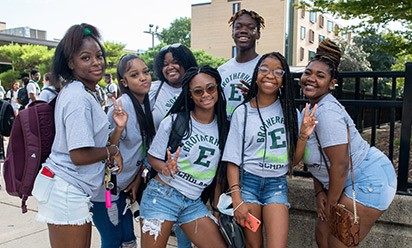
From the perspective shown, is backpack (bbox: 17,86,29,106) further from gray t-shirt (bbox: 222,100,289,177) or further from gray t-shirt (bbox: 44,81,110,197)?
gray t-shirt (bbox: 222,100,289,177)

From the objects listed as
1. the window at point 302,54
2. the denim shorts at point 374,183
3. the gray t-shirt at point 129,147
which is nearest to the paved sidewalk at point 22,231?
the gray t-shirt at point 129,147

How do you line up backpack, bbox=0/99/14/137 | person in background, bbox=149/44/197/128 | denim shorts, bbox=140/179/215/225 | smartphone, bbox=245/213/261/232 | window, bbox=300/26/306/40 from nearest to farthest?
smartphone, bbox=245/213/261/232 → denim shorts, bbox=140/179/215/225 → person in background, bbox=149/44/197/128 → backpack, bbox=0/99/14/137 → window, bbox=300/26/306/40

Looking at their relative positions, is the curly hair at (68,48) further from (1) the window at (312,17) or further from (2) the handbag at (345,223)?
(1) the window at (312,17)

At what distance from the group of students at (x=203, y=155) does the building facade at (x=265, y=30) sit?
39366 millimetres

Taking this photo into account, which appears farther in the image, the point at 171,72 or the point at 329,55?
the point at 171,72

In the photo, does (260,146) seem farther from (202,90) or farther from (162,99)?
(162,99)

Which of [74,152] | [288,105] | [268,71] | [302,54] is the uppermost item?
[302,54]

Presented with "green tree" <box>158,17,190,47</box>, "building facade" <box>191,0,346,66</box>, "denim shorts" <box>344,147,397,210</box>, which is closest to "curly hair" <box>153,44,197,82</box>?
"denim shorts" <box>344,147,397,210</box>

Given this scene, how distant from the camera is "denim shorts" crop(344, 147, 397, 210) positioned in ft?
7.87

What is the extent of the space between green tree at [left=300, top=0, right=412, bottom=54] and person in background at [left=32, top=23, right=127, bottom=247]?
437 centimetres

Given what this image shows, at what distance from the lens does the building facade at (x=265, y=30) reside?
140 feet

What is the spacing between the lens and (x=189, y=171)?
2535mm

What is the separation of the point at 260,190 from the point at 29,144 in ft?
4.95

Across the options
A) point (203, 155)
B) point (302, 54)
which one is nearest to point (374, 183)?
point (203, 155)
